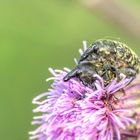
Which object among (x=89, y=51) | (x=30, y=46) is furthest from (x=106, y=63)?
(x=30, y=46)

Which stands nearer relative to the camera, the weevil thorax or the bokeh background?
the weevil thorax

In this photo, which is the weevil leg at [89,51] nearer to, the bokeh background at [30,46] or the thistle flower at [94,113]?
the thistle flower at [94,113]

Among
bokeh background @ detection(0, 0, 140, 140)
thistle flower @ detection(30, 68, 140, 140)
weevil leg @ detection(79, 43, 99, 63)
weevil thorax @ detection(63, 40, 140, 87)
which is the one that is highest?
bokeh background @ detection(0, 0, 140, 140)

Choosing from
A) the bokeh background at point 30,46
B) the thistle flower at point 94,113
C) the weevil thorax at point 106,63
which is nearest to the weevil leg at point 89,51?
the weevil thorax at point 106,63

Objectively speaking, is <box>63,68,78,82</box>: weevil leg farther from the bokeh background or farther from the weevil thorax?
the bokeh background

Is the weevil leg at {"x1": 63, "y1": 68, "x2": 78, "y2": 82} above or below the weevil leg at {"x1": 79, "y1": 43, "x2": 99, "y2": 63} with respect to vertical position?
below

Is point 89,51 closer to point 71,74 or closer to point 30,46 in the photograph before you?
point 71,74

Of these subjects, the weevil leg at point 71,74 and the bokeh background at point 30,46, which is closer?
the weevil leg at point 71,74

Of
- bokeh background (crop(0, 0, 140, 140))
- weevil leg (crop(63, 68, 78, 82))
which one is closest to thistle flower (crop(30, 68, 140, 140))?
weevil leg (crop(63, 68, 78, 82))
